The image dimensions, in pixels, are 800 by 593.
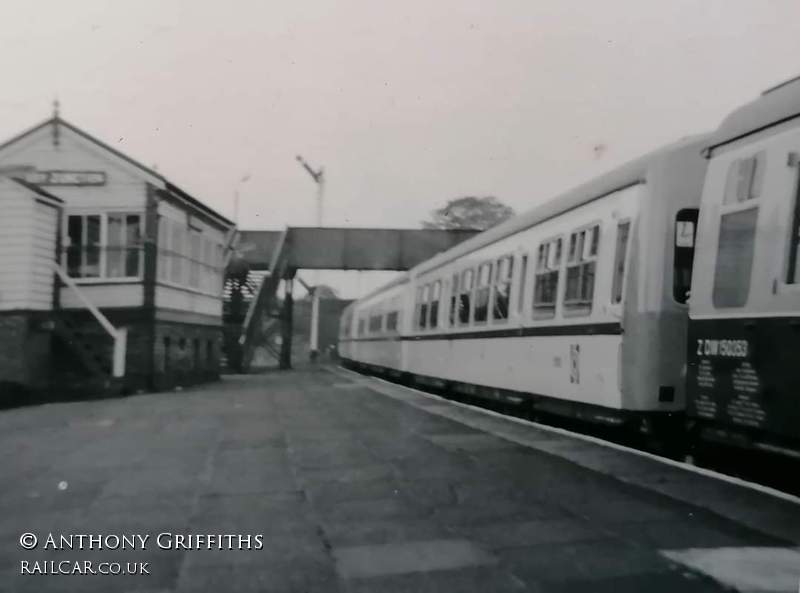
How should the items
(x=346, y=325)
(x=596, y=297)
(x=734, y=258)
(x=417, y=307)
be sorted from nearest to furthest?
(x=734, y=258) < (x=596, y=297) < (x=417, y=307) < (x=346, y=325)

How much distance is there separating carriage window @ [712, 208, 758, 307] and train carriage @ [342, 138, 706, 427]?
1326 millimetres

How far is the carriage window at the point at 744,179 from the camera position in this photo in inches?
268

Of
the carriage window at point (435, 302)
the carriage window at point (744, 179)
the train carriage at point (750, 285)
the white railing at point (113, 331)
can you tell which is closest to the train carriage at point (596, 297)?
the train carriage at point (750, 285)

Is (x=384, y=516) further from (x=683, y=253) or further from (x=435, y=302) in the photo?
(x=435, y=302)

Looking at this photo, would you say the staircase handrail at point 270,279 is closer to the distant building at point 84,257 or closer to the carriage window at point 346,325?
the carriage window at point 346,325

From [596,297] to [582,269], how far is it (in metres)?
0.70

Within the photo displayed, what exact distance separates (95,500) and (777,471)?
559 cm

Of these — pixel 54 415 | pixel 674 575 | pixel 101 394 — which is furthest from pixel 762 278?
pixel 101 394

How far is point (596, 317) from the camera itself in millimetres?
9484

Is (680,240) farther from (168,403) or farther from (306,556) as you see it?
(168,403)

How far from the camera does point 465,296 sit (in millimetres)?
16172

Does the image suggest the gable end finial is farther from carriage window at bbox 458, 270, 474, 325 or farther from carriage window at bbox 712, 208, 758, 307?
carriage window at bbox 712, 208, 758, 307

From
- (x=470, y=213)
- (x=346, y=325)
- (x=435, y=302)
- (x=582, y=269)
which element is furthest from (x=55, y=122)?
(x=346, y=325)

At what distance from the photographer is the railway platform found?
446cm
